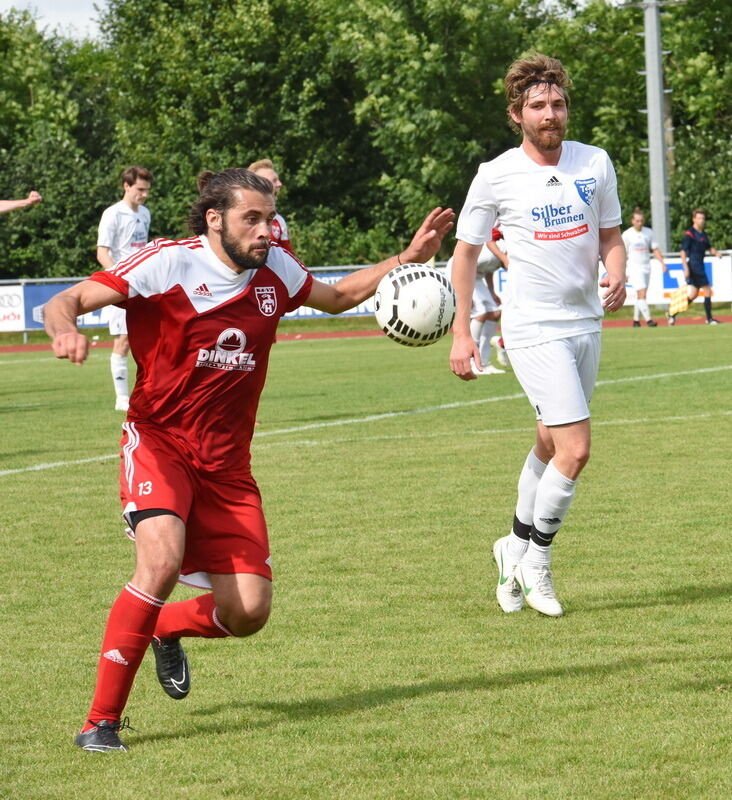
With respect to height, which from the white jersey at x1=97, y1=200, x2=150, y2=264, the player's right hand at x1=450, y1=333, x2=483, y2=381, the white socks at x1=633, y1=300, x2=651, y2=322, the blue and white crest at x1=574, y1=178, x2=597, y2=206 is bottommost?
the white socks at x1=633, y1=300, x2=651, y2=322

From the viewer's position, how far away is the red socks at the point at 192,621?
530 cm

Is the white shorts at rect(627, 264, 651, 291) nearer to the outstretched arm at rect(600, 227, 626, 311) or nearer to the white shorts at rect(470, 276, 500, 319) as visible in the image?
the white shorts at rect(470, 276, 500, 319)

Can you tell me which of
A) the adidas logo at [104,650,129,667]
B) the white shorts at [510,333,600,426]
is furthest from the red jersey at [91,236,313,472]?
the white shorts at [510,333,600,426]

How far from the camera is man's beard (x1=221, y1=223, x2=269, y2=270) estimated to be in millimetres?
5203

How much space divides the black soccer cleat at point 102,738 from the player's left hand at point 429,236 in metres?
2.10

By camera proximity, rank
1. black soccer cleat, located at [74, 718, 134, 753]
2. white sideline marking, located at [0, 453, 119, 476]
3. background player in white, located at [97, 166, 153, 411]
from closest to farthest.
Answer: black soccer cleat, located at [74, 718, 134, 753] < white sideline marking, located at [0, 453, 119, 476] < background player in white, located at [97, 166, 153, 411]

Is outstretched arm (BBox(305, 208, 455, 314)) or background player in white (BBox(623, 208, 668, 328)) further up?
outstretched arm (BBox(305, 208, 455, 314))

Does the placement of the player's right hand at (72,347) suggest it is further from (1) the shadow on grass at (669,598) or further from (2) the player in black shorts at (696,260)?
(2) the player in black shorts at (696,260)

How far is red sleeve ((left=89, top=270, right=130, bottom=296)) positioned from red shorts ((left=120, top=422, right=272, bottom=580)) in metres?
0.52

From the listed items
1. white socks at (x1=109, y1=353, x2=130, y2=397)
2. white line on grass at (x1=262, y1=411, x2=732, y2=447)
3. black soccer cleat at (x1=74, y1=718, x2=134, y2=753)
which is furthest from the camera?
white socks at (x1=109, y1=353, x2=130, y2=397)

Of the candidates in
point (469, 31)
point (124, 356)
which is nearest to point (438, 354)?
point (124, 356)

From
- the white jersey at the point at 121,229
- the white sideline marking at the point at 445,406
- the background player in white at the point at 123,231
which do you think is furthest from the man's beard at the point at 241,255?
the white jersey at the point at 121,229

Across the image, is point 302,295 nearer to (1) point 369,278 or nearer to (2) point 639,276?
(1) point 369,278

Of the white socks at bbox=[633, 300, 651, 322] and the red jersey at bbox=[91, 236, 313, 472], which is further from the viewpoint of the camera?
the white socks at bbox=[633, 300, 651, 322]
